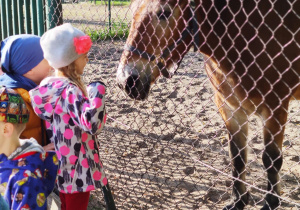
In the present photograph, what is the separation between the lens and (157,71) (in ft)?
8.86

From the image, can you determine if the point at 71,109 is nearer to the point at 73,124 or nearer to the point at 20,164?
the point at 73,124

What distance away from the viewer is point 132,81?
8.50 ft

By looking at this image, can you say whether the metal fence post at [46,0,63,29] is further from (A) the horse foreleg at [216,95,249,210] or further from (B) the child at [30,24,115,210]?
(A) the horse foreleg at [216,95,249,210]

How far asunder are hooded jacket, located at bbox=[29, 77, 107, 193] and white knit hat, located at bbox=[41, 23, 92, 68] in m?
0.11

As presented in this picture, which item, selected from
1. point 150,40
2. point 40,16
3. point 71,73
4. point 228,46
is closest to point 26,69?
point 71,73

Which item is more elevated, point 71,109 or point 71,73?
point 71,73

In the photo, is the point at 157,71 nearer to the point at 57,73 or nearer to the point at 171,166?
the point at 57,73

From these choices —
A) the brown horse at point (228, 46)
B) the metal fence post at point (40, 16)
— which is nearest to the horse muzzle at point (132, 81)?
the brown horse at point (228, 46)

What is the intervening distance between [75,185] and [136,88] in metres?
0.74

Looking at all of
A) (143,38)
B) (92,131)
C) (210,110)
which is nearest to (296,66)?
(143,38)

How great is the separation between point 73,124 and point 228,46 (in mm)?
1284

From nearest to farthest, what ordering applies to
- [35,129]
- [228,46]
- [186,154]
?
[35,129] < [228,46] < [186,154]

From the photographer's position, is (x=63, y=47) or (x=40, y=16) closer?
(x=63, y=47)

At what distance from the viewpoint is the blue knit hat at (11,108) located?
1849mm
